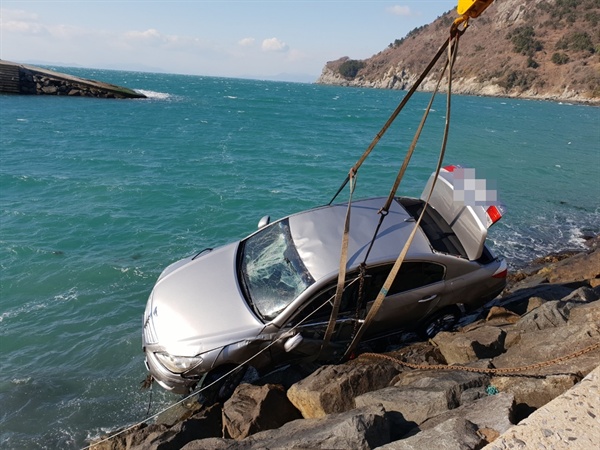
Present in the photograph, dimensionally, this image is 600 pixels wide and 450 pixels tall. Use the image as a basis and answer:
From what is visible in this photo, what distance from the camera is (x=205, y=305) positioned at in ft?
18.8

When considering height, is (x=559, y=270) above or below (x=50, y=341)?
above

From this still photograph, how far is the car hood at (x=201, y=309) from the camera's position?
536 centimetres

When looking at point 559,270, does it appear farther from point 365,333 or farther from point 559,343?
point 365,333

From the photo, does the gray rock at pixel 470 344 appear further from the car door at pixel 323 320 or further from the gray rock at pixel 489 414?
the gray rock at pixel 489 414

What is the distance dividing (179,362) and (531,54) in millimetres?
Answer: 144915

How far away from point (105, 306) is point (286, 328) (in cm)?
545

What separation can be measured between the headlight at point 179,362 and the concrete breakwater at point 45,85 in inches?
2306

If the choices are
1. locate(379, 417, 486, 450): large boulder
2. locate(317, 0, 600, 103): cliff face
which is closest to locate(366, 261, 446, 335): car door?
locate(379, 417, 486, 450): large boulder

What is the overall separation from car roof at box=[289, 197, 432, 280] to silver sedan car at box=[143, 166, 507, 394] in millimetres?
14

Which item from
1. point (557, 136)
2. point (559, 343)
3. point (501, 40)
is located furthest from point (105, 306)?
point (501, 40)

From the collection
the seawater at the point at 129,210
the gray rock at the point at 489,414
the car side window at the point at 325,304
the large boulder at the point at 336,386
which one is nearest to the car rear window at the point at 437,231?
the seawater at the point at 129,210

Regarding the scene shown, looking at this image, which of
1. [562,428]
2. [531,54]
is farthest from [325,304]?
[531,54]

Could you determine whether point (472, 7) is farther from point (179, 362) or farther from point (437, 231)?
point (179, 362)

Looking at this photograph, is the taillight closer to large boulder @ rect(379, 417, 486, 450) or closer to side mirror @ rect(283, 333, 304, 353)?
side mirror @ rect(283, 333, 304, 353)
